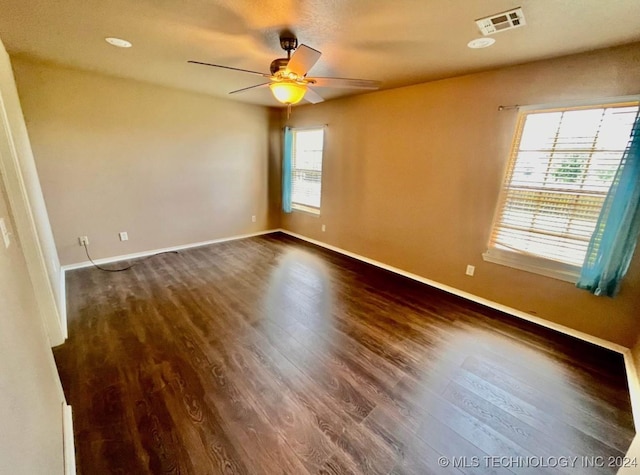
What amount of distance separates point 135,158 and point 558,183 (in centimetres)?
481

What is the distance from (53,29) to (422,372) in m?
3.78

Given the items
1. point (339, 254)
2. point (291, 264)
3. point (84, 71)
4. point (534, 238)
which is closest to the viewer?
point (534, 238)

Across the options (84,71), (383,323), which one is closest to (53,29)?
(84,71)

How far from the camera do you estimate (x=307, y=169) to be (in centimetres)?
481

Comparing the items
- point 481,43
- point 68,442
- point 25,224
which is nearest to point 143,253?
point 25,224

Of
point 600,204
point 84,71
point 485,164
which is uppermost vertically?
point 84,71

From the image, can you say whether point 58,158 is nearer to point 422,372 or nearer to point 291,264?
point 291,264

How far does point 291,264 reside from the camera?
3826mm

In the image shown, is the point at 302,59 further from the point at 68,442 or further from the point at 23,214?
the point at 68,442

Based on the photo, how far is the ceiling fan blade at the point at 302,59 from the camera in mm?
1682

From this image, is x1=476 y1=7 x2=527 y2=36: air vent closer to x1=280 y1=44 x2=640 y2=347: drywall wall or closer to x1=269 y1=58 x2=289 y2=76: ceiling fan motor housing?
x1=280 y1=44 x2=640 y2=347: drywall wall

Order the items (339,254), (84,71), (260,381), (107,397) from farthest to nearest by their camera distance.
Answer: (339,254) < (84,71) < (260,381) < (107,397)

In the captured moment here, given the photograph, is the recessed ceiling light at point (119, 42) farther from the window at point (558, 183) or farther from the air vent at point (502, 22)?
the window at point (558, 183)

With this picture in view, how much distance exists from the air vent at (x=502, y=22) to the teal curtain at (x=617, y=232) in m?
1.19
